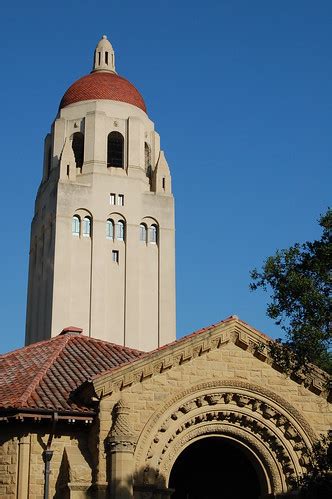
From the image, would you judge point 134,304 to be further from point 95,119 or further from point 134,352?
point 134,352

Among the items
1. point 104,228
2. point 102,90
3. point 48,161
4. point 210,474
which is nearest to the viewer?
point 210,474

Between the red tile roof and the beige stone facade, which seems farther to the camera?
the red tile roof

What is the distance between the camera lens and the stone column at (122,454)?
23.5 metres

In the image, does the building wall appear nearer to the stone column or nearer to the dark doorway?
the dark doorway

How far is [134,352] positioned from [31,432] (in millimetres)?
6820

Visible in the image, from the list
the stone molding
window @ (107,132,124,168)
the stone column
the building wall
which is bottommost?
the stone column

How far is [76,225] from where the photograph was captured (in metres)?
69.8

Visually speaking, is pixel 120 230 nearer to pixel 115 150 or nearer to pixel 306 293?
pixel 115 150

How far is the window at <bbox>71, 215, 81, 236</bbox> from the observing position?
69.5 meters

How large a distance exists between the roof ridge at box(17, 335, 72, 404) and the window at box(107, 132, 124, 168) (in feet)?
137

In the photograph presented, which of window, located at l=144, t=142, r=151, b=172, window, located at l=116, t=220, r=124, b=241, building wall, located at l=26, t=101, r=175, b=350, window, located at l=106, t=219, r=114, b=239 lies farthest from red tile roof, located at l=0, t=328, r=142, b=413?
window, located at l=144, t=142, r=151, b=172

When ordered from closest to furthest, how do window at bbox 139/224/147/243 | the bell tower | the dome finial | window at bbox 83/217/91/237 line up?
1. the bell tower
2. window at bbox 83/217/91/237
3. window at bbox 139/224/147/243
4. the dome finial

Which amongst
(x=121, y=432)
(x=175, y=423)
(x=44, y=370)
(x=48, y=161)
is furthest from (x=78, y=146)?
(x=121, y=432)

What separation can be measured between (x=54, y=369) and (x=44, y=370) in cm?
45
